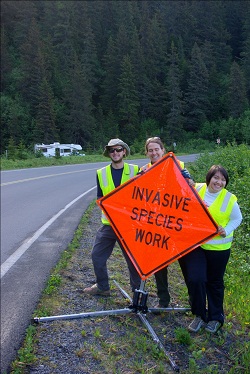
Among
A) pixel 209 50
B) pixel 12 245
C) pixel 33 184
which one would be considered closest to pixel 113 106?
pixel 209 50

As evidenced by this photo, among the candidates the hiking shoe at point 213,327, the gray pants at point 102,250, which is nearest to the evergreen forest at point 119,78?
the gray pants at point 102,250

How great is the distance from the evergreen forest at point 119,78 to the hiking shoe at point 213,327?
150 feet

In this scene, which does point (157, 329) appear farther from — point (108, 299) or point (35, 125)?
point (35, 125)

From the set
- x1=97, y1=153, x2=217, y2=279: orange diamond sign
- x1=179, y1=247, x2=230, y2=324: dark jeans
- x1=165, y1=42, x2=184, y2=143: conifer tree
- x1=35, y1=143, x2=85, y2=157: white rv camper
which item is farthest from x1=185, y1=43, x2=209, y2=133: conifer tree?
x1=179, y1=247, x2=230, y2=324: dark jeans

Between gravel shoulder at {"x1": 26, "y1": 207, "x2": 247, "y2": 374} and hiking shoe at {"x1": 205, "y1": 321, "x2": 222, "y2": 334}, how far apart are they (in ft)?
0.18

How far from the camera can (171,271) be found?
6.00 m

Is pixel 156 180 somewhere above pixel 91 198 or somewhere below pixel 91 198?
above

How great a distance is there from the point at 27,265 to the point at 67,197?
721 centimetres

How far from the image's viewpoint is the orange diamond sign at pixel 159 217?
389 centimetres

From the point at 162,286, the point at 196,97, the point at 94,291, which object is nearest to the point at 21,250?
the point at 94,291

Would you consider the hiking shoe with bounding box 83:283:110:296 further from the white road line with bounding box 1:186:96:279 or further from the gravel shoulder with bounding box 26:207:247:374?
the white road line with bounding box 1:186:96:279

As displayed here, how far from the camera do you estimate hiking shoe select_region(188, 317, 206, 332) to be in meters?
3.98

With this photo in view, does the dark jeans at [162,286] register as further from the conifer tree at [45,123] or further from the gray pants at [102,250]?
the conifer tree at [45,123]

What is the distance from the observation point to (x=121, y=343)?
378cm
